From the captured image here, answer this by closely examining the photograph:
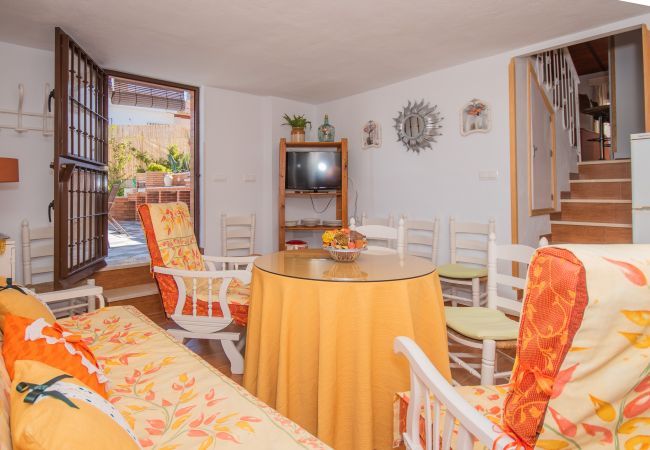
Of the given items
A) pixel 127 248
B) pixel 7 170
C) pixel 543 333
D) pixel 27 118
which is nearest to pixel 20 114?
pixel 27 118

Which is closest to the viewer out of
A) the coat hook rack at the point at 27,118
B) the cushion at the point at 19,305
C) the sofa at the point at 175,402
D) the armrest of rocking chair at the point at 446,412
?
the armrest of rocking chair at the point at 446,412

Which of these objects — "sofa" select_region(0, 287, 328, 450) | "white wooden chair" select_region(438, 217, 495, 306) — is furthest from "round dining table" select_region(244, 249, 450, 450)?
"white wooden chair" select_region(438, 217, 495, 306)

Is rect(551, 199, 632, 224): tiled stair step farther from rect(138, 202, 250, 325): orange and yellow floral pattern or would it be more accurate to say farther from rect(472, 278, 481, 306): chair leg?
rect(138, 202, 250, 325): orange and yellow floral pattern

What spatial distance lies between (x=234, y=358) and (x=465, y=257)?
2374 millimetres

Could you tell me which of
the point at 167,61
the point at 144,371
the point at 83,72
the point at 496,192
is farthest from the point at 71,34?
the point at 496,192

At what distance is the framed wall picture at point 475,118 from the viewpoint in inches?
155

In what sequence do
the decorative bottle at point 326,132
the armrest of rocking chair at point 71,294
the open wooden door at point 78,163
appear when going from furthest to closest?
the decorative bottle at point 326,132 → the open wooden door at point 78,163 → the armrest of rocking chair at point 71,294

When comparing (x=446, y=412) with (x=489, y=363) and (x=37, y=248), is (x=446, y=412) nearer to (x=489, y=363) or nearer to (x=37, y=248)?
(x=489, y=363)

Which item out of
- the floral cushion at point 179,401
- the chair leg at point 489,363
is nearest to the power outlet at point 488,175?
the chair leg at point 489,363

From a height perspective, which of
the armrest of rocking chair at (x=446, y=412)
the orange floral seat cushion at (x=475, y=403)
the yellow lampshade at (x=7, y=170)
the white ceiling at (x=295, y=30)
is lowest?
the orange floral seat cushion at (x=475, y=403)

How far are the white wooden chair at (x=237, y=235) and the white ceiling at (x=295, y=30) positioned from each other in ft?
5.59

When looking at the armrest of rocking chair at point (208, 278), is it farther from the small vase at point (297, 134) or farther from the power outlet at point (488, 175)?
the small vase at point (297, 134)

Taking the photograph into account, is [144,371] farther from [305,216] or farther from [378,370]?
[305,216]

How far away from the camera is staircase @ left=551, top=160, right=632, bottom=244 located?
4.06 metres
